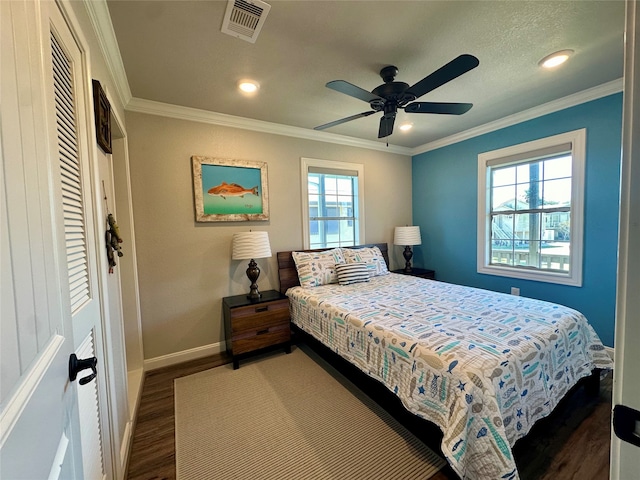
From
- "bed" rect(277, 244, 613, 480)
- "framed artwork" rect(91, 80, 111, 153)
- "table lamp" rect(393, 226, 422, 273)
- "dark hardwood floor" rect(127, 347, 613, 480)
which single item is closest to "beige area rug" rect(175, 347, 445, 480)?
"dark hardwood floor" rect(127, 347, 613, 480)

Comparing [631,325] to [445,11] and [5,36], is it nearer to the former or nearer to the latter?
[5,36]

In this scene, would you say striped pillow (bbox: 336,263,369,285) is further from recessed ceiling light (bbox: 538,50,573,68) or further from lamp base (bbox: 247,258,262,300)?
recessed ceiling light (bbox: 538,50,573,68)

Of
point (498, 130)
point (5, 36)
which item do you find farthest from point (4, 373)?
point (498, 130)

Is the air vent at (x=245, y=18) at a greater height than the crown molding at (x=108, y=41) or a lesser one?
greater

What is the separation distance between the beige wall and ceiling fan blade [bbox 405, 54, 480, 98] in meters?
1.85

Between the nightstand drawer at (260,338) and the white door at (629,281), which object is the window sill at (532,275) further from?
the white door at (629,281)

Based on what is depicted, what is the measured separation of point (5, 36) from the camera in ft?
1.61

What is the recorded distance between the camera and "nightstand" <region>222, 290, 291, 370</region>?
2666 mm

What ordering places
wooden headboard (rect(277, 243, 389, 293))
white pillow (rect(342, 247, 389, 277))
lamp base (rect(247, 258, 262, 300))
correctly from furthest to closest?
white pillow (rect(342, 247, 389, 277))
wooden headboard (rect(277, 243, 389, 293))
lamp base (rect(247, 258, 262, 300))

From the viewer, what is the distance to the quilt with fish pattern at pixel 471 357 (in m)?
1.28

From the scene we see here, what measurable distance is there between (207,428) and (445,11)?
3122mm

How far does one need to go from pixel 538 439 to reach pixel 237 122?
373 cm

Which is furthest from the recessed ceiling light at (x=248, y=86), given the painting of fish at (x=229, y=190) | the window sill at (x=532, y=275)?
the window sill at (x=532, y=275)

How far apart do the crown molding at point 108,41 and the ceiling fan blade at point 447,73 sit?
1914 mm
